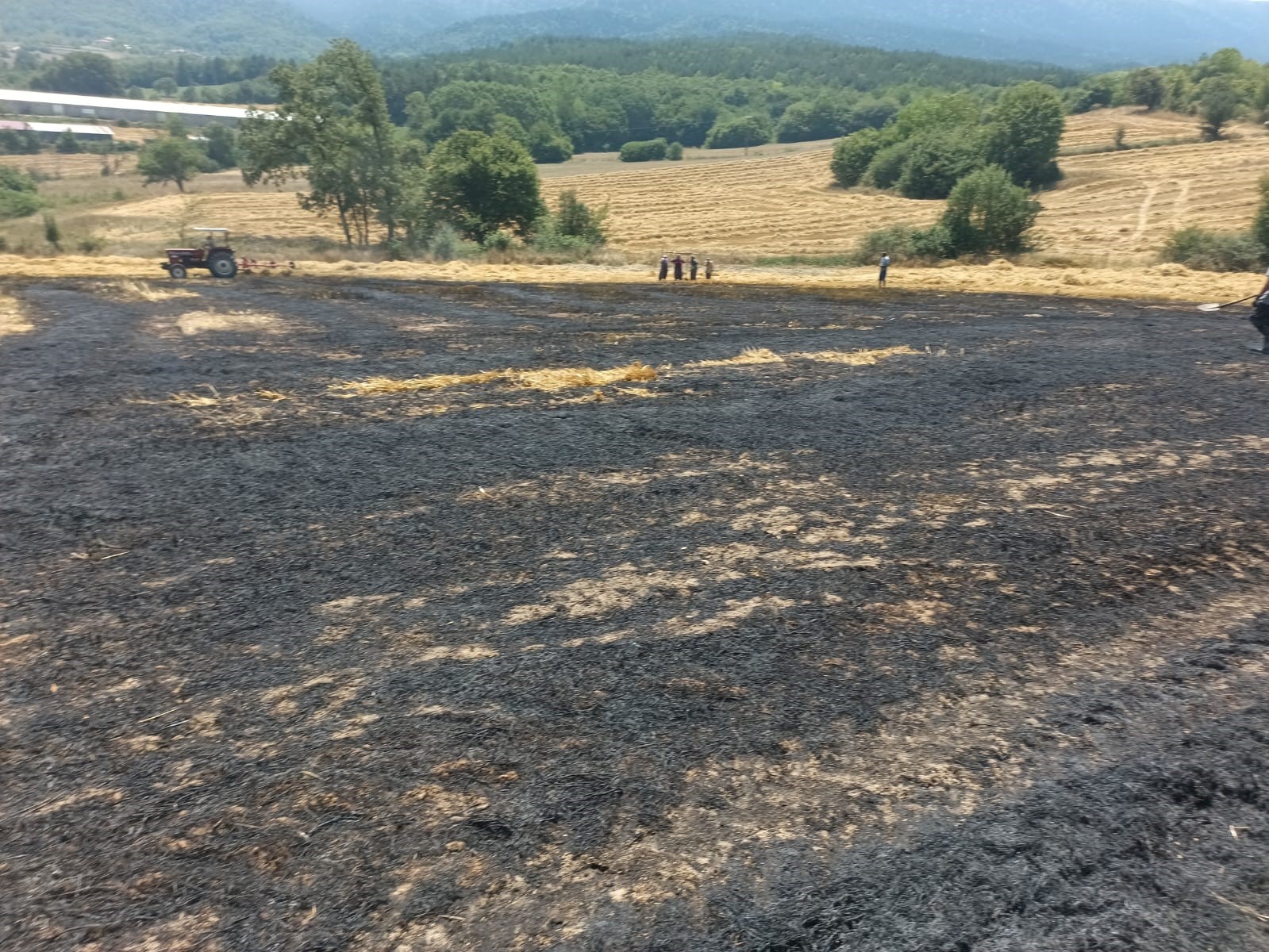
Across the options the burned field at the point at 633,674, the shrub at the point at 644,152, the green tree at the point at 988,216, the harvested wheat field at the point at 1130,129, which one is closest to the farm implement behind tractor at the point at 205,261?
the burned field at the point at 633,674

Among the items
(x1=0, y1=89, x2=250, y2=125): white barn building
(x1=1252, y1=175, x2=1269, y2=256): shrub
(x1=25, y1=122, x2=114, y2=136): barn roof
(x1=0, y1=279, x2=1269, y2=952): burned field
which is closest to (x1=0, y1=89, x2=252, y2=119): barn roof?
(x1=0, y1=89, x2=250, y2=125): white barn building

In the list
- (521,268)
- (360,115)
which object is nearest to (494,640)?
(521,268)

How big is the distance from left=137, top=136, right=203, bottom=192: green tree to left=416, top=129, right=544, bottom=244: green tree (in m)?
48.1

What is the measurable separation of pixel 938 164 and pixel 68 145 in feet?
348

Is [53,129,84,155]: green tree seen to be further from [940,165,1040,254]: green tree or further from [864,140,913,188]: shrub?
[940,165,1040,254]: green tree

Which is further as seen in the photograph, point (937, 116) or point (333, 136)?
point (937, 116)

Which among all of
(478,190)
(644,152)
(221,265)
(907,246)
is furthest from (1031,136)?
(644,152)

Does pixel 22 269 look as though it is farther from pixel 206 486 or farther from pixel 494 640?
pixel 494 640

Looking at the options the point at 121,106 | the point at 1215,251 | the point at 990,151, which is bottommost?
the point at 1215,251

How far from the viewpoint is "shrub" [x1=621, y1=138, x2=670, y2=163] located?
109938mm

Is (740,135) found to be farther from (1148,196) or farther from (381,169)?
(381,169)

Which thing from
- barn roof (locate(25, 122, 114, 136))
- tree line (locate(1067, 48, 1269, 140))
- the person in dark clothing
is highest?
tree line (locate(1067, 48, 1269, 140))

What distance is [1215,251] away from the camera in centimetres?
3145

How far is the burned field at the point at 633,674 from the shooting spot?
171 inches
